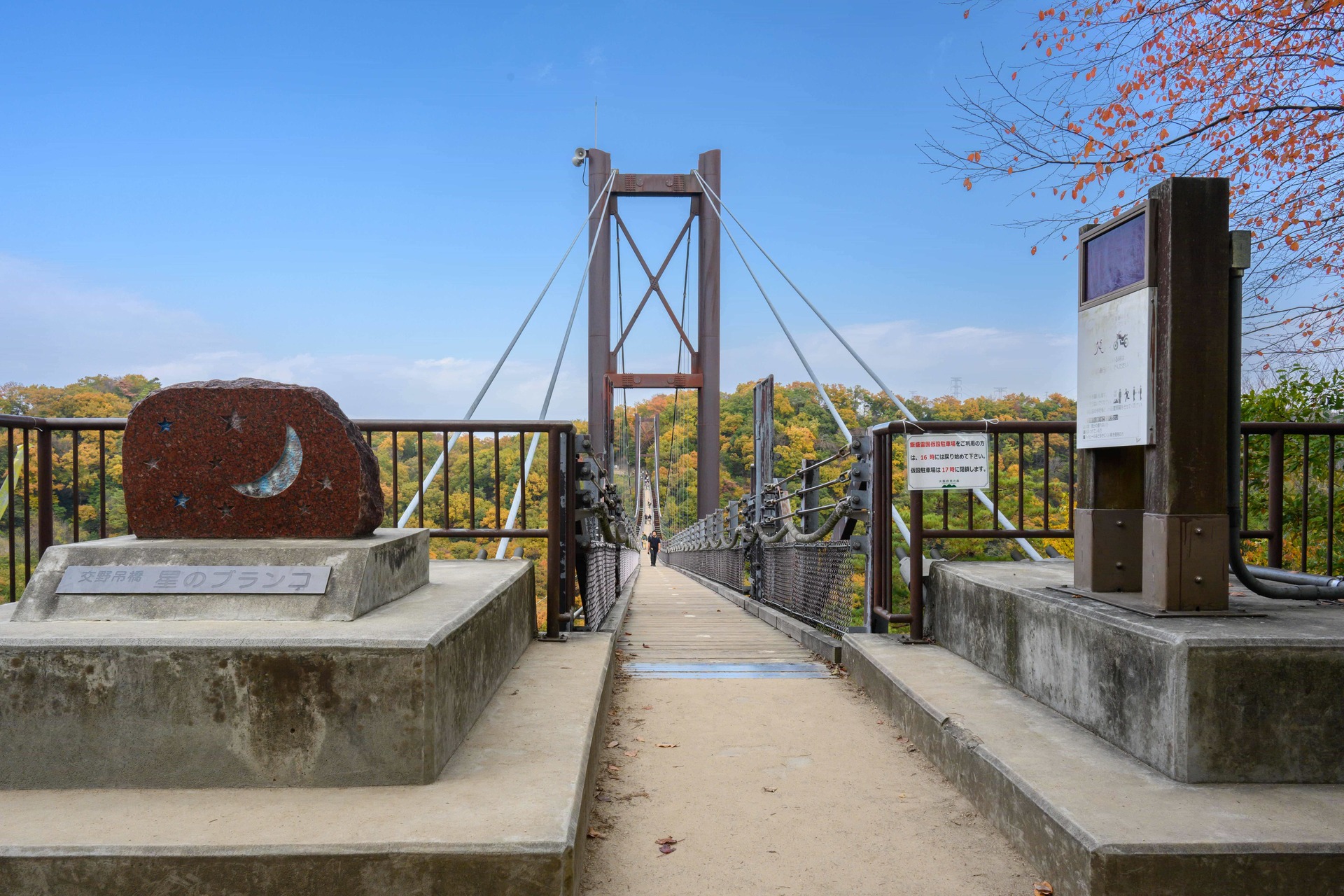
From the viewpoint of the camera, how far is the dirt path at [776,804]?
1.96 m

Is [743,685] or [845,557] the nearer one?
[743,685]

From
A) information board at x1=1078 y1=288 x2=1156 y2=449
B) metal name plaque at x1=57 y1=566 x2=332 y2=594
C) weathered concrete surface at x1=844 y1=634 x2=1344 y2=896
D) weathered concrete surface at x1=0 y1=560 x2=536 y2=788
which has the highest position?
information board at x1=1078 y1=288 x2=1156 y2=449

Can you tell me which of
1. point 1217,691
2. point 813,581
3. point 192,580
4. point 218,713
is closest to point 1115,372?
point 1217,691

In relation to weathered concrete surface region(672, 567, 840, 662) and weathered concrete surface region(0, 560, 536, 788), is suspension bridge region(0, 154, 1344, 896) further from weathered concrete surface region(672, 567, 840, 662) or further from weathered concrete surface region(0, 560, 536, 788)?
weathered concrete surface region(672, 567, 840, 662)

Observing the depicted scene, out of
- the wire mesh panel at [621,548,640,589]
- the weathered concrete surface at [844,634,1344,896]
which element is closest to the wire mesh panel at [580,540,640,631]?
the weathered concrete surface at [844,634,1344,896]

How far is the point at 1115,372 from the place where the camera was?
2.65 metres

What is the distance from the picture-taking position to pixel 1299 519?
6027 millimetres

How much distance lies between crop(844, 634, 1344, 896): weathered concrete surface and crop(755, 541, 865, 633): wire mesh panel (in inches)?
74.8

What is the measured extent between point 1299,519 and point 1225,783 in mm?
5157

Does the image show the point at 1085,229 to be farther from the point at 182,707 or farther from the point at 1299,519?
the point at 1299,519

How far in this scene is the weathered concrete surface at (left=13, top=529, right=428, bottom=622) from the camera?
226 centimetres

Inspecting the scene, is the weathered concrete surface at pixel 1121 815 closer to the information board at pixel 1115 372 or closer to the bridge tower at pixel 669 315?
the information board at pixel 1115 372

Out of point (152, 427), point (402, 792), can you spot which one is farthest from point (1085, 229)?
point (152, 427)

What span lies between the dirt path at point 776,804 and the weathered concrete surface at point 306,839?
0.32m
